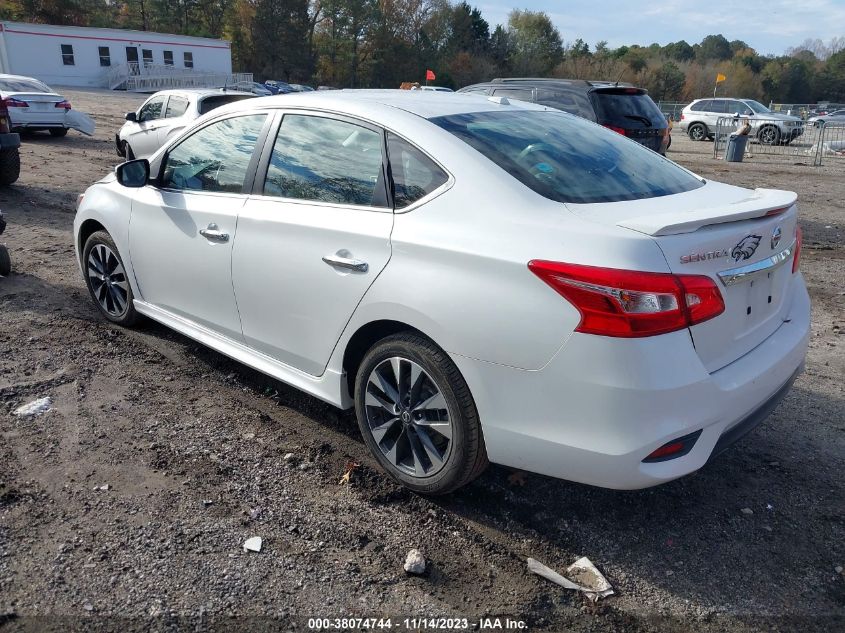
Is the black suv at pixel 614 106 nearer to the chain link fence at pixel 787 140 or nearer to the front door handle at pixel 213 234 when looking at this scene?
the front door handle at pixel 213 234

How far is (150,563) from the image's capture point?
8.63 ft

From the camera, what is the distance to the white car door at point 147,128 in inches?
500

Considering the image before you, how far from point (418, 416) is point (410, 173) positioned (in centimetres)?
110

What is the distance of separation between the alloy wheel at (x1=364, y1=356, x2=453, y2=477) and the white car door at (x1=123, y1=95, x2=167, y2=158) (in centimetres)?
1113

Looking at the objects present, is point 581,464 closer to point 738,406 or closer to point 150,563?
point 738,406

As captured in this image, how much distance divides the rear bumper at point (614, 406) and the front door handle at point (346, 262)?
636 mm

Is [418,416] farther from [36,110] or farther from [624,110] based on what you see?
[36,110]

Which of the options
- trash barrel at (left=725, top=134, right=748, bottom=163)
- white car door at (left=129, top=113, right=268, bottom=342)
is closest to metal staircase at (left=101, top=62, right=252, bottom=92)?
trash barrel at (left=725, top=134, right=748, bottom=163)

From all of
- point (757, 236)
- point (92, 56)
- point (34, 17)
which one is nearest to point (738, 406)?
point (757, 236)

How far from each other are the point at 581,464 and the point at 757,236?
1168 mm

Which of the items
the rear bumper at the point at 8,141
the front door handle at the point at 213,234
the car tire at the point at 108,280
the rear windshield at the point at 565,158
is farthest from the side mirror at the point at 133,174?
the rear bumper at the point at 8,141

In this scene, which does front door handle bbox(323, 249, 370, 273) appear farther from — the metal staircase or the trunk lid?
the metal staircase

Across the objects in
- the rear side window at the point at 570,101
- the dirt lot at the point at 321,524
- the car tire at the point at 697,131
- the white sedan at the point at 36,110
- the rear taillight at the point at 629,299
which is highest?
the rear side window at the point at 570,101

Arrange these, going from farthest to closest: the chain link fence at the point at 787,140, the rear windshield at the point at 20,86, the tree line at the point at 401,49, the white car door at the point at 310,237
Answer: the tree line at the point at 401,49, the chain link fence at the point at 787,140, the rear windshield at the point at 20,86, the white car door at the point at 310,237
